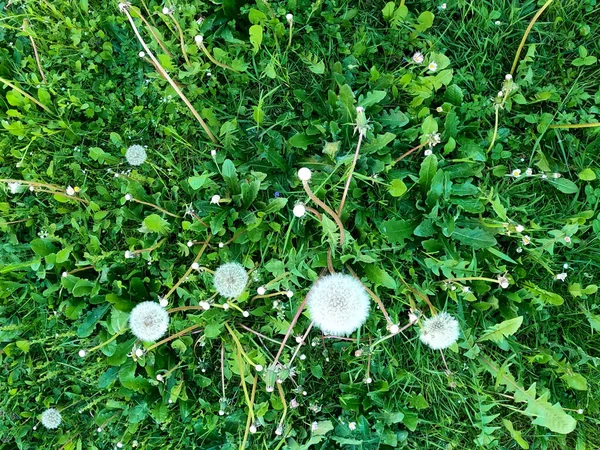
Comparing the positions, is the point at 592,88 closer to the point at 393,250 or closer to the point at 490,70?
the point at 490,70

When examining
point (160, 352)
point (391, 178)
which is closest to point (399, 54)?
point (391, 178)

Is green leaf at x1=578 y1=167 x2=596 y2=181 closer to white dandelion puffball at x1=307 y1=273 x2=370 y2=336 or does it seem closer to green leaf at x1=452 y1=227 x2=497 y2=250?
green leaf at x1=452 y1=227 x2=497 y2=250

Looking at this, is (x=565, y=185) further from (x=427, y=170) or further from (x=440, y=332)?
(x=440, y=332)

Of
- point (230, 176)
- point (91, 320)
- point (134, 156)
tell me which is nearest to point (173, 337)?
point (91, 320)

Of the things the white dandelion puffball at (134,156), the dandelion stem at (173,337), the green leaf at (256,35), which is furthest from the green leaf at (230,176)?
the dandelion stem at (173,337)

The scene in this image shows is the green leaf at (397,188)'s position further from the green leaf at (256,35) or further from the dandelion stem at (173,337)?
the dandelion stem at (173,337)

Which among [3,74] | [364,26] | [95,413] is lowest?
[95,413]

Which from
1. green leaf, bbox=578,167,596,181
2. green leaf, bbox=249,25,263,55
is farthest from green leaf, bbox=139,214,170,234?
green leaf, bbox=578,167,596,181

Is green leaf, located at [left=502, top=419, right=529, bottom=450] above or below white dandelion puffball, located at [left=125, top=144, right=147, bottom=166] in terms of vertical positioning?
below
